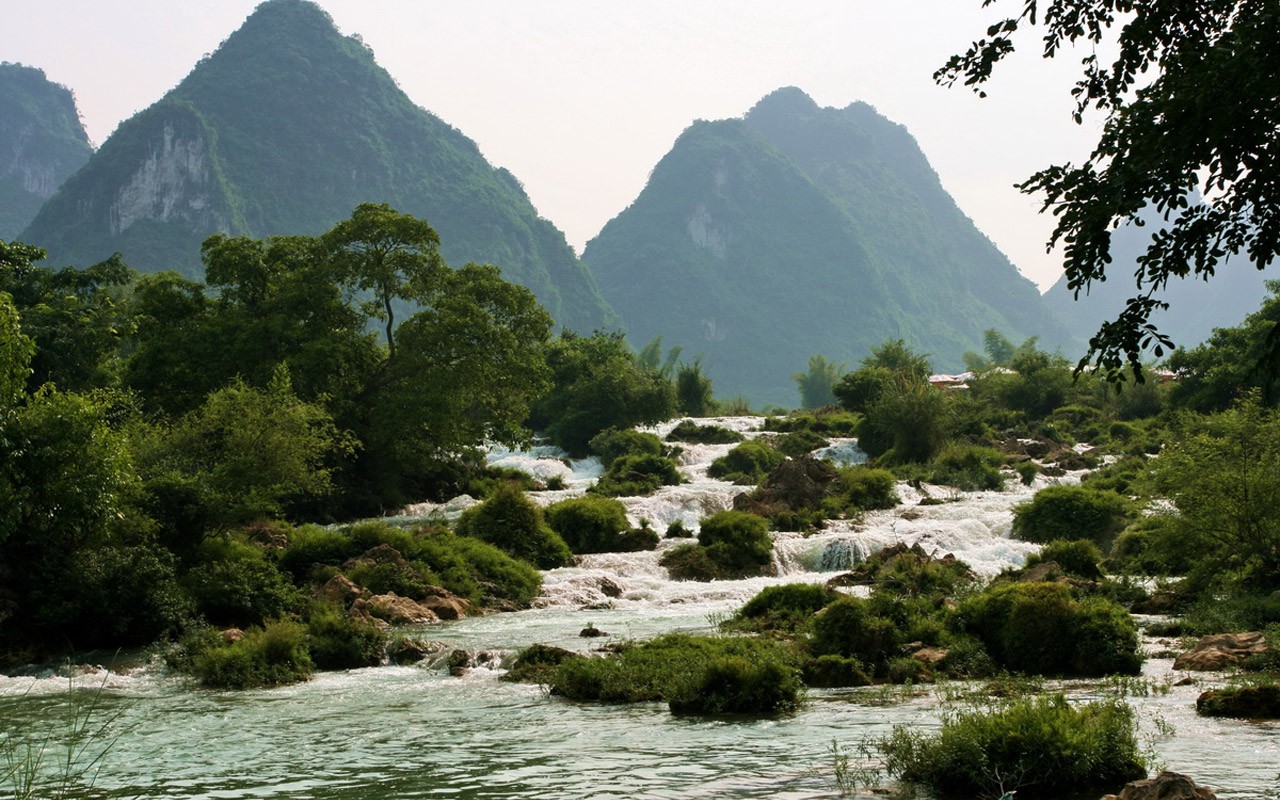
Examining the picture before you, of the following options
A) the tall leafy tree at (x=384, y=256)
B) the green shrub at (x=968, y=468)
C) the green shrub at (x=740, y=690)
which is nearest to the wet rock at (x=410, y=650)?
the green shrub at (x=740, y=690)

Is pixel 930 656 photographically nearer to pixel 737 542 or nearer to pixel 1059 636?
pixel 1059 636

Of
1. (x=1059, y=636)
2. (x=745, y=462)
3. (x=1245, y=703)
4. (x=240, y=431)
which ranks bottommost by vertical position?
(x=1245, y=703)

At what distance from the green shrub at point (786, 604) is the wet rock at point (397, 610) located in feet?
23.4

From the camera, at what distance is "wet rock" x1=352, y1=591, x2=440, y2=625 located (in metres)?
25.7

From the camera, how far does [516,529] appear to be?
35219mm

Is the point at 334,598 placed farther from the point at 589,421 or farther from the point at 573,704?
the point at 589,421

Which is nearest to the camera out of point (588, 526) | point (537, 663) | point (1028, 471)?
point (537, 663)

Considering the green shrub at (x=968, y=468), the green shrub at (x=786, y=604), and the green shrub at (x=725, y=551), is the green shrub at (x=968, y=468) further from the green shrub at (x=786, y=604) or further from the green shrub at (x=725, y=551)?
the green shrub at (x=786, y=604)

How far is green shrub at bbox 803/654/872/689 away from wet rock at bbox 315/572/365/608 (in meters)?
11.7

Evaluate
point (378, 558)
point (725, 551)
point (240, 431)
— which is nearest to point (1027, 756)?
point (378, 558)

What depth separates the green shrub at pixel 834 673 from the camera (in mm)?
18125

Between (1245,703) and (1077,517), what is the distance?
79.2ft

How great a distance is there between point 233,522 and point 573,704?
50.2 feet

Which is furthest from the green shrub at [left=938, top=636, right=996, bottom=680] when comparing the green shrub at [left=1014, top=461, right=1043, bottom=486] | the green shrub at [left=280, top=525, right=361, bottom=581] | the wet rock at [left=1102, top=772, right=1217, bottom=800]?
the green shrub at [left=1014, top=461, right=1043, bottom=486]
